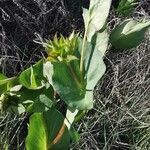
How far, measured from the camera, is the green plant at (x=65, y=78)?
0.48 meters

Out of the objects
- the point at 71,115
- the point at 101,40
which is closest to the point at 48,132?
the point at 71,115

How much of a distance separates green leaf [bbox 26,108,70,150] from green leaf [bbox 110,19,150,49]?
12 cm

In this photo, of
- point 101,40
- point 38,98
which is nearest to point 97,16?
point 101,40

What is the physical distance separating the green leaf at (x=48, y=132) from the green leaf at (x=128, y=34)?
125mm

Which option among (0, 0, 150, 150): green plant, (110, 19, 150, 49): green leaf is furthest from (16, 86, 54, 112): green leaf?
(110, 19, 150, 49): green leaf

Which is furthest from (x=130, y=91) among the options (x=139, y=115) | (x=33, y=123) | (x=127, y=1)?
(x=33, y=123)

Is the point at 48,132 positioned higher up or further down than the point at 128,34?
further down

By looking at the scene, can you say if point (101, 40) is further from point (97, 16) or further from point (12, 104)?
point (12, 104)

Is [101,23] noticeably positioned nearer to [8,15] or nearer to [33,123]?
[33,123]

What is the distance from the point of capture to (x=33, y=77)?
52cm

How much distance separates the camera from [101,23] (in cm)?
48

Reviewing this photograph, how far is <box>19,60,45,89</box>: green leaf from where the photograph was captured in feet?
1.69

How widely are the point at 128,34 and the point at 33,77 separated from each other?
134 mm

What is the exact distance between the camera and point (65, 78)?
1.61ft
